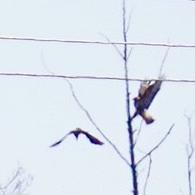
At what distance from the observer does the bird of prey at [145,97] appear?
5.84 metres

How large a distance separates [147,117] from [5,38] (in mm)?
1472

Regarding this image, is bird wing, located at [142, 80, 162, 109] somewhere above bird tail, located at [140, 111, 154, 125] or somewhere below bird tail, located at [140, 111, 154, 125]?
above

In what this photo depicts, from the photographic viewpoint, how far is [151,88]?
19.1 feet

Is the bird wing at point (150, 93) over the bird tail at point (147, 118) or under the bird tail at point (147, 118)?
over

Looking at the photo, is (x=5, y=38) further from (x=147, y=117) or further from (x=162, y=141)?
(x=162, y=141)

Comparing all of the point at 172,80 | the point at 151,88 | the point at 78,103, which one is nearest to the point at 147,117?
the point at 151,88

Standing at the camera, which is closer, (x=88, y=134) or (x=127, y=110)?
(x=88, y=134)

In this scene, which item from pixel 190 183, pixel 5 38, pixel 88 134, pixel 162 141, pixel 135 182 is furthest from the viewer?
pixel 190 183

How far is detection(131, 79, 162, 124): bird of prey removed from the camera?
5.84m

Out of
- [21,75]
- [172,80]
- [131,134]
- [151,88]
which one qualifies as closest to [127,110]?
[131,134]

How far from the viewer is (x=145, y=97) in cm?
591

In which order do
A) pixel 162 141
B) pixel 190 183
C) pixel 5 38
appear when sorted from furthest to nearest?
pixel 190 183, pixel 162 141, pixel 5 38

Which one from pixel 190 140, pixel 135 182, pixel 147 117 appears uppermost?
pixel 190 140

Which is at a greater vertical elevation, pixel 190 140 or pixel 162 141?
pixel 190 140
